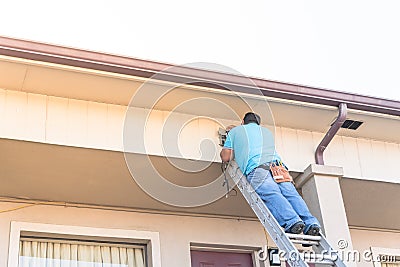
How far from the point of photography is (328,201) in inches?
252

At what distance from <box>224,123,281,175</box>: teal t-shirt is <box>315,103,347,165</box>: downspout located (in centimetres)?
80

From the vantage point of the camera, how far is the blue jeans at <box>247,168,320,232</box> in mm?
5324

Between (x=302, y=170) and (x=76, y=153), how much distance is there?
7.58ft

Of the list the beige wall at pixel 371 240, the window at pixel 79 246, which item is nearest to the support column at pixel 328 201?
the beige wall at pixel 371 240

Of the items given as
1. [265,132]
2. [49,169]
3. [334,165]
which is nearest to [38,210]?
[49,169]

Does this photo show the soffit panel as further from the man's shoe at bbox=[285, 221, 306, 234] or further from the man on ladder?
the man's shoe at bbox=[285, 221, 306, 234]

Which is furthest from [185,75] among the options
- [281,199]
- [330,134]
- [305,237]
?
[305,237]

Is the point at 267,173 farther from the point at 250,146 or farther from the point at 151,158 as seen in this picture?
the point at 151,158

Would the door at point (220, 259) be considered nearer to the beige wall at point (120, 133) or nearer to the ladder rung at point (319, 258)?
the beige wall at point (120, 133)

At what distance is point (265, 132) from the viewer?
20.3 ft

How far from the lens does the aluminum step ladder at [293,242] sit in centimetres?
494

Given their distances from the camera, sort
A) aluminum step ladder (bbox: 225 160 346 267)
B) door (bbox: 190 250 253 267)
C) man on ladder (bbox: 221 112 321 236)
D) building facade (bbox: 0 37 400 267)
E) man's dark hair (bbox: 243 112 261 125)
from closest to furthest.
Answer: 1. aluminum step ladder (bbox: 225 160 346 267)
2. man on ladder (bbox: 221 112 321 236)
3. building facade (bbox: 0 37 400 267)
4. man's dark hair (bbox: 243 112 261 125)
5. door (bbox: 190 250 253 267)

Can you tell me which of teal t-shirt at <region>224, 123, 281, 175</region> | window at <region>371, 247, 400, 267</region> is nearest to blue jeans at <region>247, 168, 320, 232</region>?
teal t-shirt at <region>224, 123, 281, 175</region>

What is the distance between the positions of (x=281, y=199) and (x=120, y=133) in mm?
1681
